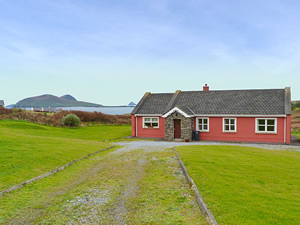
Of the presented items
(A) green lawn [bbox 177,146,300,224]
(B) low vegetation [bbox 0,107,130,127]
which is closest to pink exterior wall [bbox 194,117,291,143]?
(A) green lawn [bbox 177,146,300,224]

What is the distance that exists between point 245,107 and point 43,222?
26.9 meters

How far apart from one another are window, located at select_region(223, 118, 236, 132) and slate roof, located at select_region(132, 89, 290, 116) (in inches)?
34.9

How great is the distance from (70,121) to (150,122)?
15960mm

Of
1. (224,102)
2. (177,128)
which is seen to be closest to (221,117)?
(224,102)

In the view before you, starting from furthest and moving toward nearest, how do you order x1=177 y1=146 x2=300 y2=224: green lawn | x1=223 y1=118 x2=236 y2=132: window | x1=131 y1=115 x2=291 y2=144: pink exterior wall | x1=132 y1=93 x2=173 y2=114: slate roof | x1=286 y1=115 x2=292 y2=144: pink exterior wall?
x1=132 y1=93 x2=173 y2=114: slate roof → x1=223 y1=118 x2=236 y2=132: window → x1=131 y1=115 x2=291 y2=144: pink exterior wall → x1=286 y1=115 x2=292 y2=144: pink exterior wall → x1=177 y1=146 x2=300 y2=224: green lawn

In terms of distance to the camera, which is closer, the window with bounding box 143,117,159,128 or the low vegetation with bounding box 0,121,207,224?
the low vegetation with bounding box 0,121,207,224

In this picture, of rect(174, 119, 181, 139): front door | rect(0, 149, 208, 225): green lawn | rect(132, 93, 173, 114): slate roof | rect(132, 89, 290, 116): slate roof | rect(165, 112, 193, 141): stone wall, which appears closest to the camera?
rect(0, 149, 208, 225): green lawn

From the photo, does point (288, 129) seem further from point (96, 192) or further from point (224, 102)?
point (96, 192)

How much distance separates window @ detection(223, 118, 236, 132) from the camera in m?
28.9

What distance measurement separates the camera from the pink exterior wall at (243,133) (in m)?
26.8

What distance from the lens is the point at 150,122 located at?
33.4 m

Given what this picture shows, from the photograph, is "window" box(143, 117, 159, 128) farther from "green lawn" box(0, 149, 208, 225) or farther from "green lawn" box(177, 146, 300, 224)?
"green lawn" box(0, 149, 208, 225)

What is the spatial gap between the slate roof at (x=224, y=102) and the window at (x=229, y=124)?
89 cm

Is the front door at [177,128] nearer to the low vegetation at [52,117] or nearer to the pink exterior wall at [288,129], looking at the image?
the pink exterior wall at [288,129]
